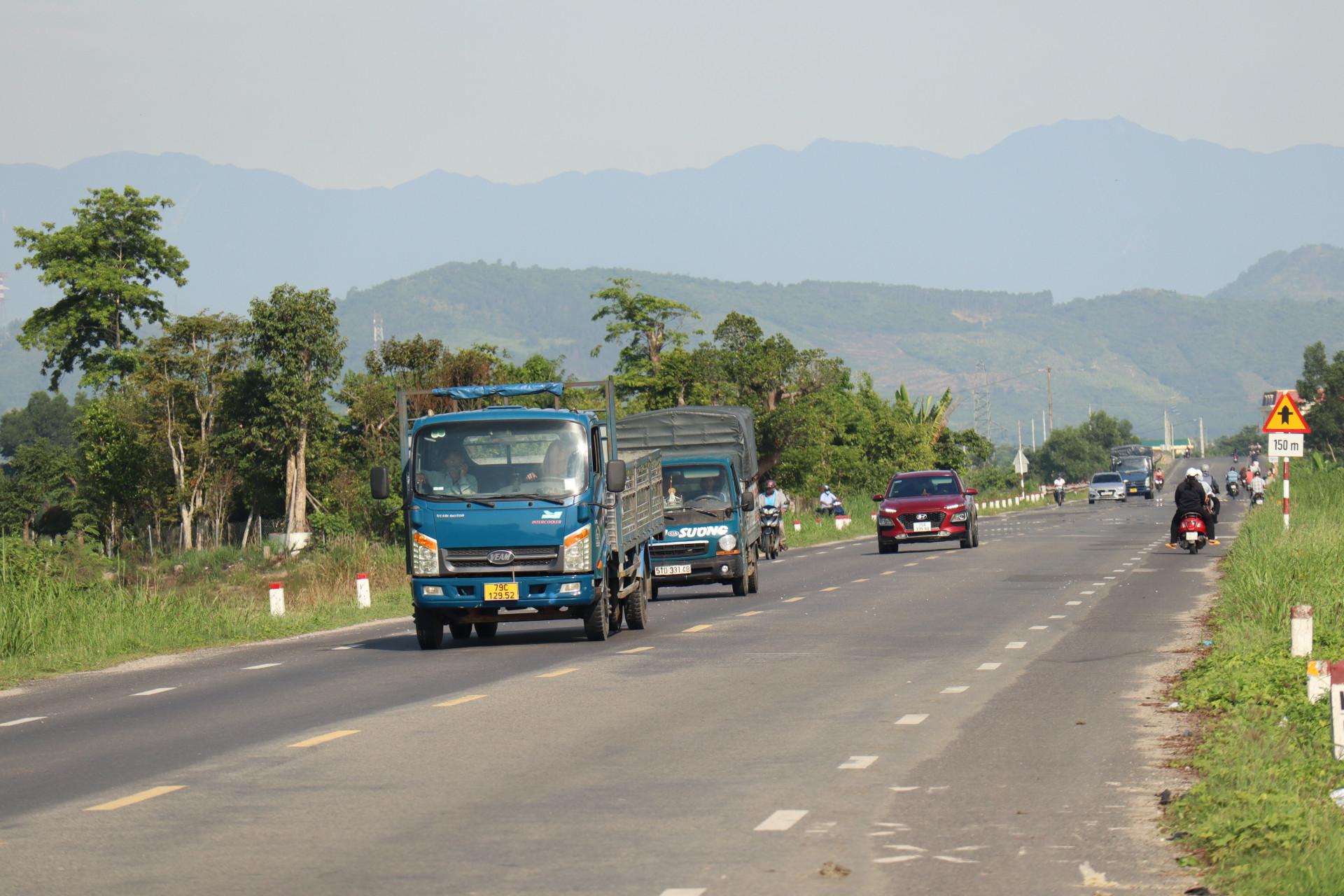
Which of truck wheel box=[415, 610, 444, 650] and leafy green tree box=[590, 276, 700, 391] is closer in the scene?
truck wheel box=[415, 610, 444, 650]

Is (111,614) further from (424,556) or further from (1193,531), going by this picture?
(1193,531)

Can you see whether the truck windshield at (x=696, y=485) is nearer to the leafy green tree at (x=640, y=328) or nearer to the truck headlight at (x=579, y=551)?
the truck headlight at (x=579, y=551)

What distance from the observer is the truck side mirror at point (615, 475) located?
16250 millimetres

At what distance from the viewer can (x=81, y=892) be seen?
6152 millimetres

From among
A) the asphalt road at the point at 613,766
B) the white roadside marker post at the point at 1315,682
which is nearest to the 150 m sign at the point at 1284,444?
the asphalt road at the point at 613,766

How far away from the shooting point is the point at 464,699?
1215 cm

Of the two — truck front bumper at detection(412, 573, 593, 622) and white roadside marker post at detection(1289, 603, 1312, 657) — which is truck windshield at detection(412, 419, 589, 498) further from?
white roadside marker post at detection(1289, 603, 1312, 657)

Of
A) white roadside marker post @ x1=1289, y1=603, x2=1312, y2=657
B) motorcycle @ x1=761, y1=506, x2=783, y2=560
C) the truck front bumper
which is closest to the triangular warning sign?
motorcycle @ x1=761, y1=506, x2=783, y2=560

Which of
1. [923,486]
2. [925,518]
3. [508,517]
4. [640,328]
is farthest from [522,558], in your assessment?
[640,328]

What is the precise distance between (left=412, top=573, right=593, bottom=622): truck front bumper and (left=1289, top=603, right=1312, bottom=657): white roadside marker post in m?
7.05

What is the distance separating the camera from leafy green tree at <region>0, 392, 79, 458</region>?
525 ft

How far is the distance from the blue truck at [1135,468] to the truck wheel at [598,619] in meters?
76.1

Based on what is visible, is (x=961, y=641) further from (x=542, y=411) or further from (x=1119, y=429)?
(x=1119, y=429)

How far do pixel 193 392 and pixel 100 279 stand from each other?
6187 millimetres
